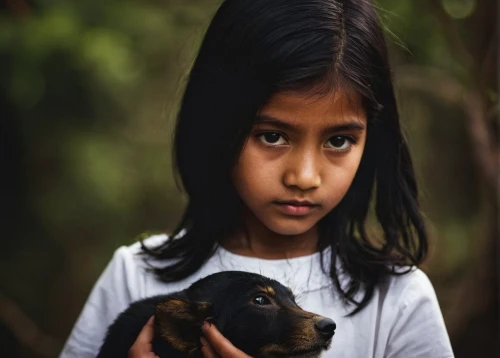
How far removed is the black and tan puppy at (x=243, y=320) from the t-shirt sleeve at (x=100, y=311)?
361mm

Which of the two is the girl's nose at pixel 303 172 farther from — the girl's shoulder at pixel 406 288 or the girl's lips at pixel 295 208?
the girl's shoulder at pixel 406 288

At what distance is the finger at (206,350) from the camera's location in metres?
1.14

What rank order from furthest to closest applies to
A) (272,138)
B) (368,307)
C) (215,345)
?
(368,307) < (272,138) < (215,345)

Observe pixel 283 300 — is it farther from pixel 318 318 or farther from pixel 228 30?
pixel 228 30

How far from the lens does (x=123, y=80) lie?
7.76 feet

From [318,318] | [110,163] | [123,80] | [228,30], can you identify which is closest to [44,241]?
[110,163]

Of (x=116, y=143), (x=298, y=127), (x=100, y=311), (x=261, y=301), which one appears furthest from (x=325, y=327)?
(x=116, y=143)

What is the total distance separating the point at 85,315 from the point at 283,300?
56cm

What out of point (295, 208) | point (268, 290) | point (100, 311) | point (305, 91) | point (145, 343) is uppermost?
point (305, 91)

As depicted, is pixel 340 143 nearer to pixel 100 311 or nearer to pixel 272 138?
pixel 272 138

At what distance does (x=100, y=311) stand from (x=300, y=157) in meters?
0.65

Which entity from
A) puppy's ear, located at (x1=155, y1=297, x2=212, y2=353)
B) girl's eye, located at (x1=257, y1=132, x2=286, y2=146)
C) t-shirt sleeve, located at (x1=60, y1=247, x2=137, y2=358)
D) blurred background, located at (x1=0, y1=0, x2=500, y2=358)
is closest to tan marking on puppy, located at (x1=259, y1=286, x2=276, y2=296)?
puppy's ear, located at (x1=155, y1=297, x2=212, y2=353)

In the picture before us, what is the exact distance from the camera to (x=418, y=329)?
140 centimetres

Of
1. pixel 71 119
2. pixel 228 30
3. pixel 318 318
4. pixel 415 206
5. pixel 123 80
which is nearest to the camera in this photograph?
pixel 318 318
